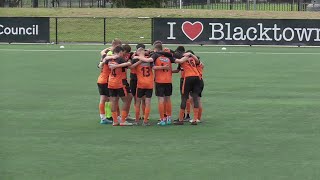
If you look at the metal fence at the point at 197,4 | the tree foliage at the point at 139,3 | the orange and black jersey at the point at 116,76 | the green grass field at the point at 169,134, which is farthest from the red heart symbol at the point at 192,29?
the orange and black jersey at the point at 116,76

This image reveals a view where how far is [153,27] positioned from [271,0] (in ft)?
139

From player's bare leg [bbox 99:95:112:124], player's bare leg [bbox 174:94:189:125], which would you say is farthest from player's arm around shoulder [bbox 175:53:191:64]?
player's bare leg [bbox 99:95:112:124]

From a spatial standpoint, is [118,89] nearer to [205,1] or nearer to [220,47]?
[220,47]

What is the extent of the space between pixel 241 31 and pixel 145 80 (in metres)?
26.5

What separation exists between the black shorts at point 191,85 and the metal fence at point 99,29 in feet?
98.1

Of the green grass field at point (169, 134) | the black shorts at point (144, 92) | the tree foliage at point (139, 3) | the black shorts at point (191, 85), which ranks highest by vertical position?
the tree foliage at point (139, 3)

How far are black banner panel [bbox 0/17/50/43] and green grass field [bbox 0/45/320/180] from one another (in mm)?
16976

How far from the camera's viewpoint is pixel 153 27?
42000 mm

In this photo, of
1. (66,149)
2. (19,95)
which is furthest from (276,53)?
(66,149)

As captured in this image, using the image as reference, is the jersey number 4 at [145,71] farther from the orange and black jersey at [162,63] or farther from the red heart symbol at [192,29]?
the red heart symbol at [192,29]

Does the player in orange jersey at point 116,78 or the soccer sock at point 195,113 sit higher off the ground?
the player in orange jersey at point 116,78

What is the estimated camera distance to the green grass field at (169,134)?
11.0m

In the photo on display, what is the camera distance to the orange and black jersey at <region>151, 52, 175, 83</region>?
49.4 ft

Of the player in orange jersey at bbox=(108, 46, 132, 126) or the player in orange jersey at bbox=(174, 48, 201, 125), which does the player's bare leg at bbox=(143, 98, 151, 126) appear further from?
the player in orange jersey at bbox=(174, 48, 201, 125)
